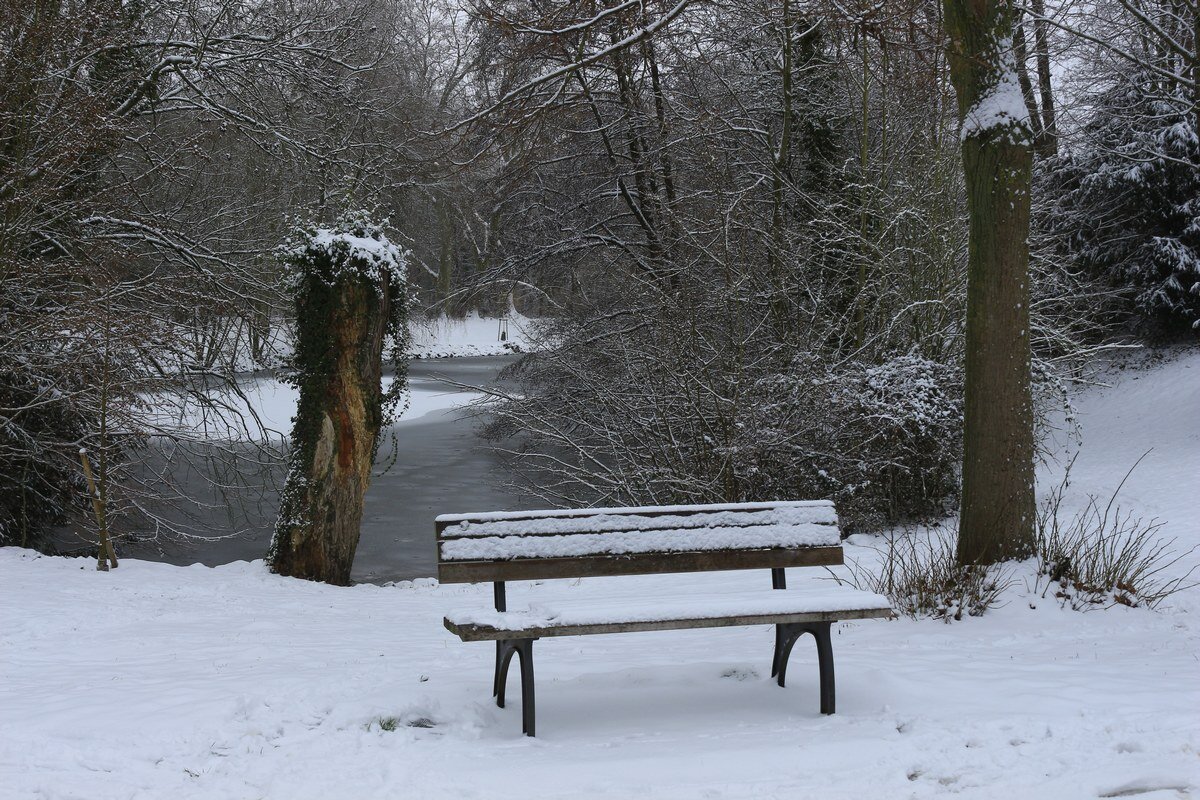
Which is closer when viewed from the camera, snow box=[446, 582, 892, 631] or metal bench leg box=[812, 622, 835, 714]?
snow box=[446, 582, 892, 631]

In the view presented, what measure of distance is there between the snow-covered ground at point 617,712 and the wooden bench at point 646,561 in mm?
302

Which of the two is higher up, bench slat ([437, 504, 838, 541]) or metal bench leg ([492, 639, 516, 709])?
bench slat ([437, 504, 838, 541])

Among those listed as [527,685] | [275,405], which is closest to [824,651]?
[527,685]

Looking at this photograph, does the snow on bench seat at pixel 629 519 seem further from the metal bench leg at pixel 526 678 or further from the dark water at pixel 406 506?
the dark water at pixel 406 506

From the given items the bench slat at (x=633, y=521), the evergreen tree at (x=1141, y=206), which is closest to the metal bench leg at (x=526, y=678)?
the bench slat at (x=633, y=521)

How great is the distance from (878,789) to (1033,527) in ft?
10.3

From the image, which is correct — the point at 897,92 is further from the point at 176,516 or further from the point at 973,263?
the point at 176,516

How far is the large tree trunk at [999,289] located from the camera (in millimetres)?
6023

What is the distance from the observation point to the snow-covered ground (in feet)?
12.0

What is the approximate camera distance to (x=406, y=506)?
49.8 ft

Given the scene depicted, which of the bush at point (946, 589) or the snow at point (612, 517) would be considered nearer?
the snow at point (612, 517)

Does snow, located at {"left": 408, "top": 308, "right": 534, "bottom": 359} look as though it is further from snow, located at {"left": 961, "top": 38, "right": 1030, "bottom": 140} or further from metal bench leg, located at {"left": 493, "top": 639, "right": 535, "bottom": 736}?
metal bench leg, located at {"left": 493, "top": 639, "right": 535, "bottom": 736}

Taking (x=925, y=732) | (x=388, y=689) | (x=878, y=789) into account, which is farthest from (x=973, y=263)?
(x=388, y=689)

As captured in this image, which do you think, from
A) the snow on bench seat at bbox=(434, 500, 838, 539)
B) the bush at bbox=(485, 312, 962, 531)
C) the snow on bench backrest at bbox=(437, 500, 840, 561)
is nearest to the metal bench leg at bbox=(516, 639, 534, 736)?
the snow on bench backrest at bbox=(437, 500, 840, 561)
